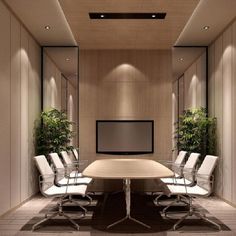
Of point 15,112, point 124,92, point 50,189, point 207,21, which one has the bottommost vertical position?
point 50,189

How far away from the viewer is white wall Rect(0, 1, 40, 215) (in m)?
5.89

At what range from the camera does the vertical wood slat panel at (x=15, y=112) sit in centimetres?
639

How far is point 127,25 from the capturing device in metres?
7.30

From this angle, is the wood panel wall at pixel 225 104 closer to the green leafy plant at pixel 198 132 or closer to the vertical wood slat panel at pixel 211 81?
the vertical wood slat panel at pixel 211 81

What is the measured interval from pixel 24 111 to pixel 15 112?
65 centimetres

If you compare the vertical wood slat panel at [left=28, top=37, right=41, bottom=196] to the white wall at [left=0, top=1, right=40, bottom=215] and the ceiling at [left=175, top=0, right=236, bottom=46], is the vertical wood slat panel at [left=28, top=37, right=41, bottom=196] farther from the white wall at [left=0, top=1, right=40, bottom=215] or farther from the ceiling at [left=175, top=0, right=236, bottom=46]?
the ceiling at [left=175, top=0, right=236, bottom=46]

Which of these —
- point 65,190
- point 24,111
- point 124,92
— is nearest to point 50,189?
point 65,190

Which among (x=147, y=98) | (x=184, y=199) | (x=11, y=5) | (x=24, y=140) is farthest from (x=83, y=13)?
(x=184, y=199)

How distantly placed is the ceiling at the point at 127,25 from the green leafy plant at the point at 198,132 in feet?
5.33

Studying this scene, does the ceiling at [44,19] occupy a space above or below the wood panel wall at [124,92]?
above

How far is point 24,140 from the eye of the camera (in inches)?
284

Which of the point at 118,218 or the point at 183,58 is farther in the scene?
the point at 183,58

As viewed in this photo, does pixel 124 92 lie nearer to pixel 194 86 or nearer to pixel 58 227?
pixel 194 86

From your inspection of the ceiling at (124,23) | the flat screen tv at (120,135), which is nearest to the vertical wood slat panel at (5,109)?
the ceiling at (124,23)
